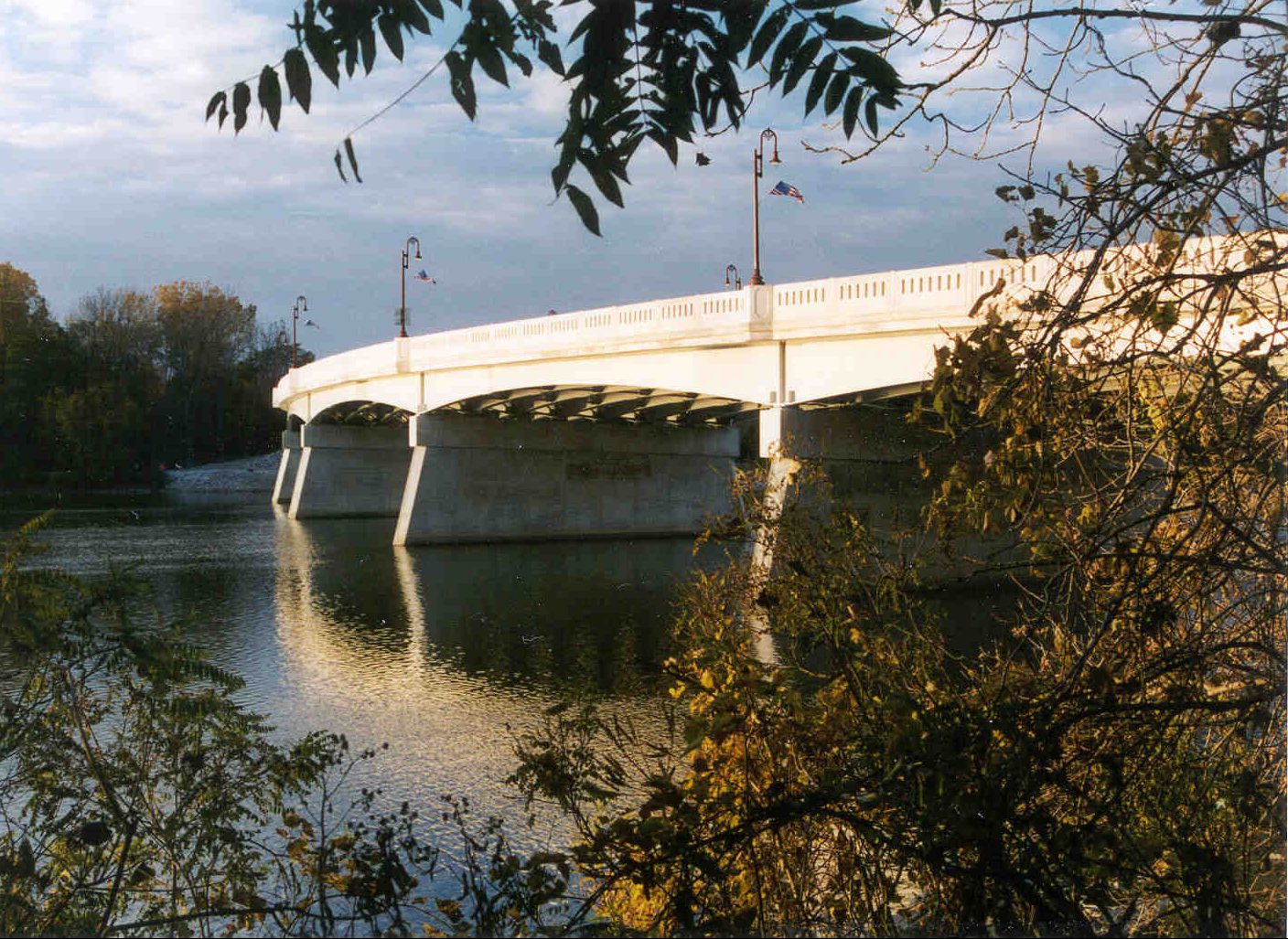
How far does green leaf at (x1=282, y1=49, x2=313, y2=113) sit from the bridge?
3160mm

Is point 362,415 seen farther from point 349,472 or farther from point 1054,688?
point 1054,688

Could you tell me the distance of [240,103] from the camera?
310 centimetres

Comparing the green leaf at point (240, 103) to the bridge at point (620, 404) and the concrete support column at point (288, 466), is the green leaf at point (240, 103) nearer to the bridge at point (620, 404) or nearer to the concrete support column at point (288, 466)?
the bridge at point (620, 404)

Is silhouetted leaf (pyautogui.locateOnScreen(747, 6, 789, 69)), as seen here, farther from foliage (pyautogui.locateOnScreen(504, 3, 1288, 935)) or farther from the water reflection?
the water reflection

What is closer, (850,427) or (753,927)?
(753,927)

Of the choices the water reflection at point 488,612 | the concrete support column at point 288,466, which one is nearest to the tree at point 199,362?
the concrete support column at point 288,466

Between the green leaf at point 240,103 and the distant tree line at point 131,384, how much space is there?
3027 centimetres

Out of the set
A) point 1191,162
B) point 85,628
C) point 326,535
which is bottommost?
point 326,535

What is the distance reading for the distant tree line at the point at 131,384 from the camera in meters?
39.6

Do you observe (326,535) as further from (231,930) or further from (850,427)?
(231,930)

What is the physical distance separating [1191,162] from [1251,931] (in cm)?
261

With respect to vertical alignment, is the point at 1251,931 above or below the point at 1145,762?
below

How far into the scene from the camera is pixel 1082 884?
365 centimetres

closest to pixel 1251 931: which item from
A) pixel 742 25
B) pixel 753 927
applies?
pixel 753 927
